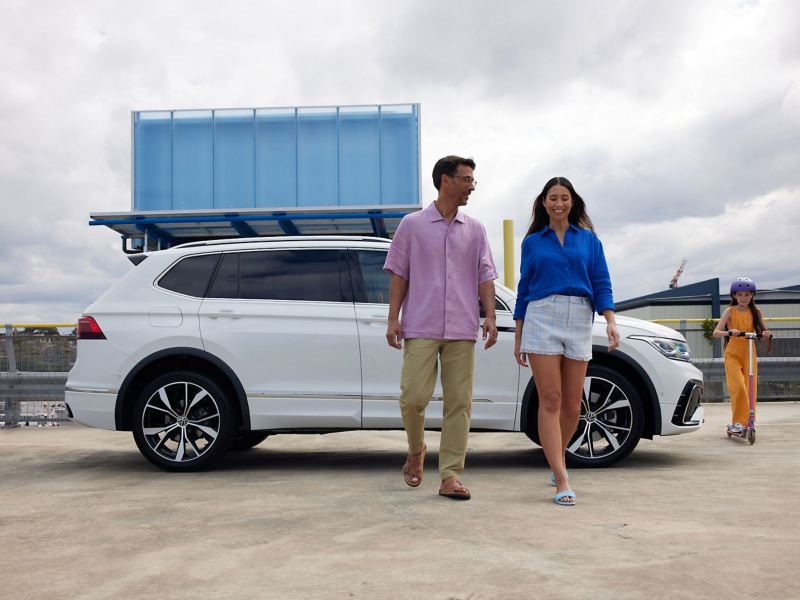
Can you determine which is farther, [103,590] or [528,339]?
[528,339]

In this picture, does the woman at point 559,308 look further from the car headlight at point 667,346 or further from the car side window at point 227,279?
the car side window at point 227,279

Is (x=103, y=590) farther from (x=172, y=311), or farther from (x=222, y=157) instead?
(x=222, y=157)

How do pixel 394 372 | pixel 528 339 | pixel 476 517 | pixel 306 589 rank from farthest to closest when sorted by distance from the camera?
pixel 394 372
pixel 528 339
pixel 476 517
pixel 306 589

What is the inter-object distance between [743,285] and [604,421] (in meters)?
2.97

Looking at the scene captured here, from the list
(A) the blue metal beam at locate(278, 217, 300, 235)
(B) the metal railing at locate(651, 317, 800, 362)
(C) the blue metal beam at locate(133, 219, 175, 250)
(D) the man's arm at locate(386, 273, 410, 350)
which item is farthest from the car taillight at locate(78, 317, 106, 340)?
(C) the blue metal beam at locate(133, 219, 175, 250)

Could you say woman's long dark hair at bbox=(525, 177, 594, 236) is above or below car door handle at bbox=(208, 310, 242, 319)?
above

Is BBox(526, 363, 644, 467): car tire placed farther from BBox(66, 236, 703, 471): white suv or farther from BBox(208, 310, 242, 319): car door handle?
BBox(208, 310, 242, 319): car door handle

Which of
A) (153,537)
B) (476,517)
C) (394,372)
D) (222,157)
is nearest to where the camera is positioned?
(153,537)

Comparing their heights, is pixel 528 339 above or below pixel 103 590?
Result: above

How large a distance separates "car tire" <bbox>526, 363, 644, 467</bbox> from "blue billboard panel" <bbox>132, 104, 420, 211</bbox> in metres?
16.7

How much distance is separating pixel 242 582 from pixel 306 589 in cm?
29

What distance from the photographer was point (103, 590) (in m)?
3.18

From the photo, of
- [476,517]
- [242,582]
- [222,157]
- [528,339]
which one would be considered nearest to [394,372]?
[528,339]

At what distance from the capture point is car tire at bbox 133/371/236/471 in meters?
6.20
